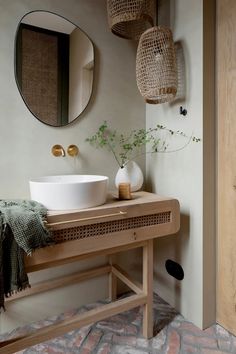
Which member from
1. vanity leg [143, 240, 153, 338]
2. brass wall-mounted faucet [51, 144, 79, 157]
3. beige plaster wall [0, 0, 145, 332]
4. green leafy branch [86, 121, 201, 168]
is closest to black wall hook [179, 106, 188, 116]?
green leafy branch [86, 121, 201, 168]

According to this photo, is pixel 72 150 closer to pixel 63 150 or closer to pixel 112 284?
pixel 63 150

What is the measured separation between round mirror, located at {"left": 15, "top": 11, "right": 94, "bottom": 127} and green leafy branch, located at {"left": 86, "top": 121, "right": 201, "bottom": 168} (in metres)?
0.24

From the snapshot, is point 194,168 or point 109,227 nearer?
point 109,227

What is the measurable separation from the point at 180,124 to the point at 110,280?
1314 mm

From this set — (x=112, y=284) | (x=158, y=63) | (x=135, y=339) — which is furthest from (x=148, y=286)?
(x=158, y=63)

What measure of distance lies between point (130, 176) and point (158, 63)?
766mm

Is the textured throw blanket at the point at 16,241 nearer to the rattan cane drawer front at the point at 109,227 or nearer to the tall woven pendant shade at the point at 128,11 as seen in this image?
the rattan cane drawer front at the point at 109,227

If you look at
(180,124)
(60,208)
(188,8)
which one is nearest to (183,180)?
(180,124)

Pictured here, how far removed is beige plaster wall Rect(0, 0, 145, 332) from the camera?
1582 millimetres

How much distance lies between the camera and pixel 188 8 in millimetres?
1674

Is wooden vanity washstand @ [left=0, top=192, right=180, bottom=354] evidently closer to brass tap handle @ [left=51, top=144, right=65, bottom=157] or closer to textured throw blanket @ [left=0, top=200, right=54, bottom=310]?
textured throw blanket @ [left=0, top=200, right=54, bottom=310]

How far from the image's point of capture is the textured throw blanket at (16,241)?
1.13 meters

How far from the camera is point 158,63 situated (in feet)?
5.26

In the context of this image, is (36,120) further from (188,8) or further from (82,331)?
(82,331)
